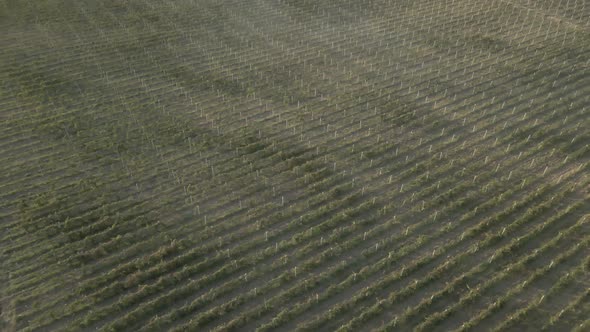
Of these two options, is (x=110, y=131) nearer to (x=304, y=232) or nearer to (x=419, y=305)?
(x=304, y=232)

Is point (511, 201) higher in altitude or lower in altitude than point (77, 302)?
higher

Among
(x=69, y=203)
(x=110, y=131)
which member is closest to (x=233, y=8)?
(x=110, y=131)

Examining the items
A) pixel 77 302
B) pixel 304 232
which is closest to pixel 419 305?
pixel 304 232

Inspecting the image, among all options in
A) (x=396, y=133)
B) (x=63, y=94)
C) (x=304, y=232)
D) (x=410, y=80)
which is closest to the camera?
(x=304, y=232)

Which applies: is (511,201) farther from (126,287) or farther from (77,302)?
(77,302)

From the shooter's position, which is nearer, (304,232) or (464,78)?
(304,232)

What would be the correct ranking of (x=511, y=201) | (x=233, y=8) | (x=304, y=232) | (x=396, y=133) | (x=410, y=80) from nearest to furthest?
(x=304, y=232) → (x=511, y=201) → (x=396, y=133) → (x=410, y=80) → (x=233, y=8)
